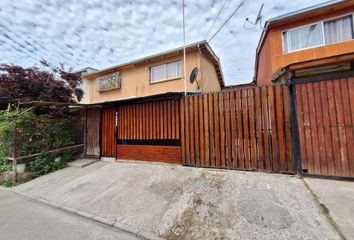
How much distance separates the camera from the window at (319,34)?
286 inches

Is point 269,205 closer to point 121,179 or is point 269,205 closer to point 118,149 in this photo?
point 121,179

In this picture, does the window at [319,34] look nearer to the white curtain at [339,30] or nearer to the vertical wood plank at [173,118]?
the white curtain at [339,30]

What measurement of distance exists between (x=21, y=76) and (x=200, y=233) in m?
11.9

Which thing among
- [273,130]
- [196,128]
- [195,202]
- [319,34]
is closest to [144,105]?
[196,128]

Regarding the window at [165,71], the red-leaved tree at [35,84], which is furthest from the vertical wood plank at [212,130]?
the red-leaved tree at [35,84]

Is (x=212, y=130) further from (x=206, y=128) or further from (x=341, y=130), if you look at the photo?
(x=341, y=130)

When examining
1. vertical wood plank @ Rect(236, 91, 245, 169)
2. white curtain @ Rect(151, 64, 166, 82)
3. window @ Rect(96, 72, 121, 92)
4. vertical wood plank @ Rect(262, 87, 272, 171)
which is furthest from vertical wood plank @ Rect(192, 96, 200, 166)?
window @ Rect(96, 72, 121, 92)

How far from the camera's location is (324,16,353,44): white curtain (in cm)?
722

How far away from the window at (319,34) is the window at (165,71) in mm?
5723

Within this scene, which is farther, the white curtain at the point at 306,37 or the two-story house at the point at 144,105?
the white curtain at the point at 306,37

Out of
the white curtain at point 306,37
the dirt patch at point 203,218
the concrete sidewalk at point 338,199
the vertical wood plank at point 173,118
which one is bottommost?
the dirt patch at point 203,218

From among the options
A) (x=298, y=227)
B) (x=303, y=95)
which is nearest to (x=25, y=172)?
(x=298, y=227)

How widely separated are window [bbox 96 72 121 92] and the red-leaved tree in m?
1.62

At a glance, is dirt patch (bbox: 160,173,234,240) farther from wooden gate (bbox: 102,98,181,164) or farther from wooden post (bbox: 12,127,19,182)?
wooden post (bbox: 12,127,19,182)
